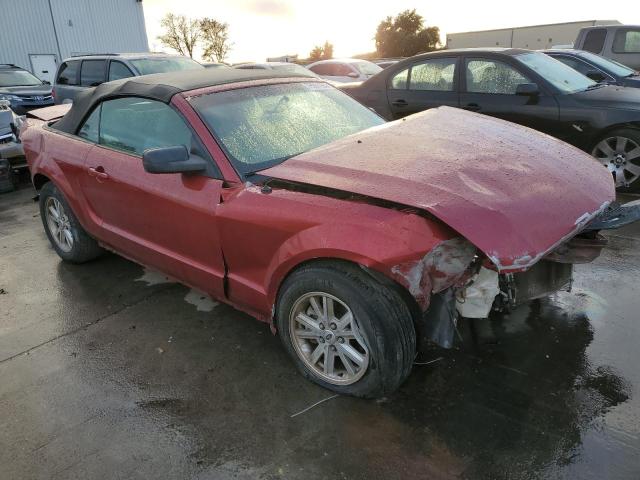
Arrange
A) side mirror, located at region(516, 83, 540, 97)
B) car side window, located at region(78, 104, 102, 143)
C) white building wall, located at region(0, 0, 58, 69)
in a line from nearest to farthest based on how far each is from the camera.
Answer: car side window, located at region(78, 104, 102, 143)
side mirror, located at region(516, 83, 540, 97)
white building wall, located at region(0, 0, 58, 69)

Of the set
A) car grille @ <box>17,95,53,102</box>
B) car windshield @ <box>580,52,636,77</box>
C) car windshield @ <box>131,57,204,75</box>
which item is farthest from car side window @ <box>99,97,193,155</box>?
car grille @ <box>17,95,53,102</box>

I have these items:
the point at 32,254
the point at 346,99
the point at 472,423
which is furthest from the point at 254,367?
the point at 32,254

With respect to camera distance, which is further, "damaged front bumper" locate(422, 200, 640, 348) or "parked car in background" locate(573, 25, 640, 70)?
"parked car in background" locate(573, 25, 640, 70)

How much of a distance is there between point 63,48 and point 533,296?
1053 inches

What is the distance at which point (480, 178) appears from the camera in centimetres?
244

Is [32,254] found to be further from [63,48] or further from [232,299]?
[63,48]

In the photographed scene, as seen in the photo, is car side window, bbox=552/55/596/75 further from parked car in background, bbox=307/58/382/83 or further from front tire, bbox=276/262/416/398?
front tire, bbox=276/262/416/398

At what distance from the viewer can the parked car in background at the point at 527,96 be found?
5.31 meters

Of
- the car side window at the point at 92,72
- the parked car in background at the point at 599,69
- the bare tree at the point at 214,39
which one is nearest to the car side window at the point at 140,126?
the car side window at the point at 92,72

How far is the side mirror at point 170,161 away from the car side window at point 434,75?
14.5 ft

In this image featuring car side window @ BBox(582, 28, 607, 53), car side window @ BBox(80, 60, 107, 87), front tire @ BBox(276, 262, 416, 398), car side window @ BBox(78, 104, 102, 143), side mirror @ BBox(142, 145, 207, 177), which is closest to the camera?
front tire @ BBox(276, 262, 416, 398)

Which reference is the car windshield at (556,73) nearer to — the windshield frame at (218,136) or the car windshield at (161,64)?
the windshield frame at (218,136)

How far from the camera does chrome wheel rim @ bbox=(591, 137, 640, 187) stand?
527 centimetres

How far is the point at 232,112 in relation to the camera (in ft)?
10.0
